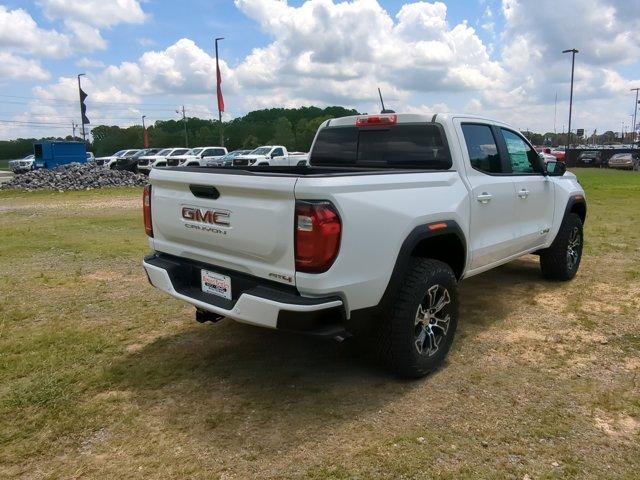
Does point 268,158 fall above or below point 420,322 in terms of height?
above

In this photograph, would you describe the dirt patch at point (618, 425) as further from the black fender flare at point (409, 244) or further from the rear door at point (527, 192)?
the rear door at point (527, 192)

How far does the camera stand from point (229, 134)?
3888 inches

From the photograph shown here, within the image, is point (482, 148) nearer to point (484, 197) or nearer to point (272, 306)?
point (484, 197)

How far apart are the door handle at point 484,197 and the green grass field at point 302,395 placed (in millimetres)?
1143

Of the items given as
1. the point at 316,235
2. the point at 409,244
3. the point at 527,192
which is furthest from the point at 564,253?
the point at 316,235

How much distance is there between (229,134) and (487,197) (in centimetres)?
9828

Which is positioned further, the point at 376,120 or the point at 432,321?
the point at 376,120

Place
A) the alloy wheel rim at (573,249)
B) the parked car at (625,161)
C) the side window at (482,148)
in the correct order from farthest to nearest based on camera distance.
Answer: the parked car at (625,161) < the alloy wheel rim at (573,249) < the side window at (482,148)

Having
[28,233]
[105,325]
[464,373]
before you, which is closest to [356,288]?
[464,373]

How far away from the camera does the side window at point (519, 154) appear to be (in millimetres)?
4879

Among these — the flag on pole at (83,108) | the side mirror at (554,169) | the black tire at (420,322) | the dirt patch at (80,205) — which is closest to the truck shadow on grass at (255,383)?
the black tire at (420,322)

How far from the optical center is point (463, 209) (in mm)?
3879

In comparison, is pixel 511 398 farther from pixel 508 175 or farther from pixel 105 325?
pixel 105 325

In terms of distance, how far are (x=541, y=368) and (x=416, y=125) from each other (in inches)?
81.0
